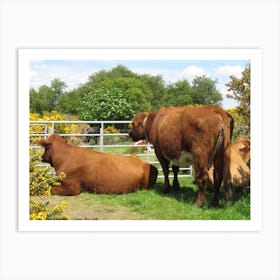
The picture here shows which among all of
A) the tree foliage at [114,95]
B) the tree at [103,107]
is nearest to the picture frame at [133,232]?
the tree foliage at [114,95]

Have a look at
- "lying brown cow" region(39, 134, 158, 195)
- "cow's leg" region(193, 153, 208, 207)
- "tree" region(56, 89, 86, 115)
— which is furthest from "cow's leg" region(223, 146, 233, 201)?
"tree" region(56, 89, 86, 115)

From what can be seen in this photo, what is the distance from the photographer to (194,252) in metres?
5.35

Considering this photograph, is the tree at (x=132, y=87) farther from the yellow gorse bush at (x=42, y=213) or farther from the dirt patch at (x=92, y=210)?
the yellow gorse bush at (x=42, y=213)

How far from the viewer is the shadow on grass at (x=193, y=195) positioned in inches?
241

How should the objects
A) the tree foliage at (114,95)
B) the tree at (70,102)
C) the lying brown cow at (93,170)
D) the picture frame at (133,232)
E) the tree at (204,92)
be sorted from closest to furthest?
the picture frame at (133,232) → the lying brown cow at (93,170) → the tree at (204,92) → the tree foliage at (114,95) → the tree at (70,102)

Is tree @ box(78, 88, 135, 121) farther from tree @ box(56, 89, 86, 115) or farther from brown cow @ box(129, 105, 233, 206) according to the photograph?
brown cow @ box(129, 105, 233, 206)

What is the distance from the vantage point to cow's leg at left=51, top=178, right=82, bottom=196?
6.80 metres

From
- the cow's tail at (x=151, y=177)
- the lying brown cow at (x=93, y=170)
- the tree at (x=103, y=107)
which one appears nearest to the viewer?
the lying brown cow at (x=93, y=170)
